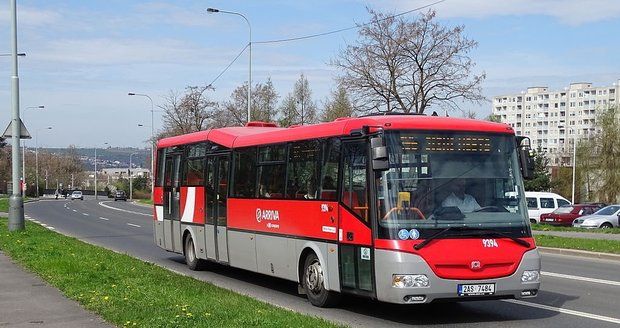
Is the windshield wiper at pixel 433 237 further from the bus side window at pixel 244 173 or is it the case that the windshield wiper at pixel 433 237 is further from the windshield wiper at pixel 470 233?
the bus side window at pixel 244 173

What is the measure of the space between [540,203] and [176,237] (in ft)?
95.5

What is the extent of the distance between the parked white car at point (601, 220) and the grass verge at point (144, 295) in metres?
26.3

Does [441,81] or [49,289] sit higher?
[441,81]

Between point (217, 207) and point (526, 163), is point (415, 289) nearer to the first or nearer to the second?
point (526, 163)

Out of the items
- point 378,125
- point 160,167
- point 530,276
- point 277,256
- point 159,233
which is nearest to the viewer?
point 530,276

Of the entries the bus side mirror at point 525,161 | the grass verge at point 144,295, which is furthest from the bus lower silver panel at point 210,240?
the bus side mirror at point 525,161

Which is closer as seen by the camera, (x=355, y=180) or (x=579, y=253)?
(x=355, y=180)

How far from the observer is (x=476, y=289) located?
370 inches

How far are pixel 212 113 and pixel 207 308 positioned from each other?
189 ft

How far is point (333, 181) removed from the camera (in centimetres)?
1090

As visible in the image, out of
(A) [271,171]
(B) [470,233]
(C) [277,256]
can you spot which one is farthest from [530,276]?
(A) [271,171]

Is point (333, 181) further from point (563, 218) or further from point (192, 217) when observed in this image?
point (563, 218)

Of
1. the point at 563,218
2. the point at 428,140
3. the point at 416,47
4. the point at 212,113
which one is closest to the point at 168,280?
the point at 428,140

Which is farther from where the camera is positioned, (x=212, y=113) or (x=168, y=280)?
(x=212, y=113)
